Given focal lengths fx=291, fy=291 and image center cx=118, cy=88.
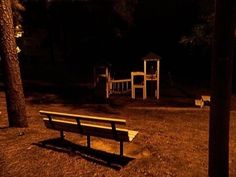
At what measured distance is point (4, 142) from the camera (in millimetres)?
6582

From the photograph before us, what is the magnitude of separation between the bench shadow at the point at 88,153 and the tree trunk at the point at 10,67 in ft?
5.01

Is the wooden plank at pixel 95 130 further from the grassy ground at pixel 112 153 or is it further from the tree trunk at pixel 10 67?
the tree trunk at pixel 10 67

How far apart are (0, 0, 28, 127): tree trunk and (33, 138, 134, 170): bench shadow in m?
1.53

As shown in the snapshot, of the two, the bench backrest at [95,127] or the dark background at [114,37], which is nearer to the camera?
the bench backrest at [95,127]

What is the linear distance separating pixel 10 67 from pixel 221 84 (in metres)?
5.68

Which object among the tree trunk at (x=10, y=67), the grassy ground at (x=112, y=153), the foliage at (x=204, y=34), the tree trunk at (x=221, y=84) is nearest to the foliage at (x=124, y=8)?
the foliage at (x=204, y=34)

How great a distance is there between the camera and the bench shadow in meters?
5.48

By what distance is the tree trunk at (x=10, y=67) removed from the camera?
23.6ft

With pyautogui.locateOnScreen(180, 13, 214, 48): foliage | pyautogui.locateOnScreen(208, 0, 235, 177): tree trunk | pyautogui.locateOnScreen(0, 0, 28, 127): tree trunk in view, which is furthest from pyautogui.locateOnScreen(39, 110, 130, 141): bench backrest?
pyautogui.locateOnScreen(180, 13, 214, 48): foliage

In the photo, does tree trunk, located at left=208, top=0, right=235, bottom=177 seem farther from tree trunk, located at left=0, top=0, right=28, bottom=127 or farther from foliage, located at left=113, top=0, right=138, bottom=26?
foliage, located at left=113, top=0, right=138, bottom=26

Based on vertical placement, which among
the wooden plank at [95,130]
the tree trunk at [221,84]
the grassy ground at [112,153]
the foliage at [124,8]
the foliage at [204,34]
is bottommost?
the grassy ground at [112,153]

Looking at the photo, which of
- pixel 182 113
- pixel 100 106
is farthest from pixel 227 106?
pixel 100 106

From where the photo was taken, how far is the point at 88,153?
593 centimetres

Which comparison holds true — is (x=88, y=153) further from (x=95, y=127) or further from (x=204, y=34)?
(x=204, y=34)
